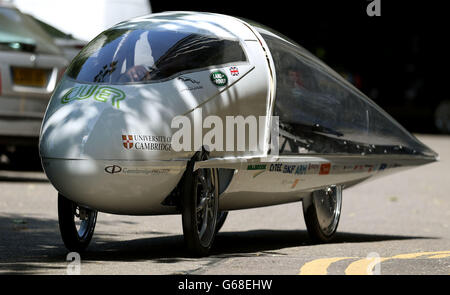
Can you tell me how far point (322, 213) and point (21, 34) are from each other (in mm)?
5940

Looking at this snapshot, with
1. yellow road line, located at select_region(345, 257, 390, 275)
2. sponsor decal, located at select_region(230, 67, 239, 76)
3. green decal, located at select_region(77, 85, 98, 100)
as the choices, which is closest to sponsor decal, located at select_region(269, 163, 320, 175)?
sponsor decal, located at select_region(230, 67, 239, 76)

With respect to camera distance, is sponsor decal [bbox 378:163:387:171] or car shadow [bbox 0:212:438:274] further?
sponsor decal [bbox 378:163:387:171]

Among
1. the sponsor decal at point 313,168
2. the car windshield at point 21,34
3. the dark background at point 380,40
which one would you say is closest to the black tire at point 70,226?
the sponsor decal at point 313,168

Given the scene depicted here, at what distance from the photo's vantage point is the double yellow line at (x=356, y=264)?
23.4 ft

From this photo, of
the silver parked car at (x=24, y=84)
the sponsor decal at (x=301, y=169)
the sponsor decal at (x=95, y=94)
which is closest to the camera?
the sponsor decal at (x=95, y=94)

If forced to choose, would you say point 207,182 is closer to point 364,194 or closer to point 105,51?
point 105,51

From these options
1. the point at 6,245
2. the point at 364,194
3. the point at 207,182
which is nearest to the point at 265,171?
the point at 207,182

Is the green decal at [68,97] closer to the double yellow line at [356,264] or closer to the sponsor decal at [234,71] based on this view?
the sponsor decal at [234,71]

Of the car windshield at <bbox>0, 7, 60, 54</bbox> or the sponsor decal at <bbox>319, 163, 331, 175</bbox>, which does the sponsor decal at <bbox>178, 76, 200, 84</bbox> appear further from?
the car windshield at <bbox>0, 7, 60, 54</bbox>

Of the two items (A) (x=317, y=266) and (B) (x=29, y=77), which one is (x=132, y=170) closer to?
(A) (x=317, y=266)

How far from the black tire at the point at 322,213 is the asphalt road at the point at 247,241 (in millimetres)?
146

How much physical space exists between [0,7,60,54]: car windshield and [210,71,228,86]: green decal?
6.16 metres

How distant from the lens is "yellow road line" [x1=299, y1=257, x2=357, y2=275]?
7085 mm
